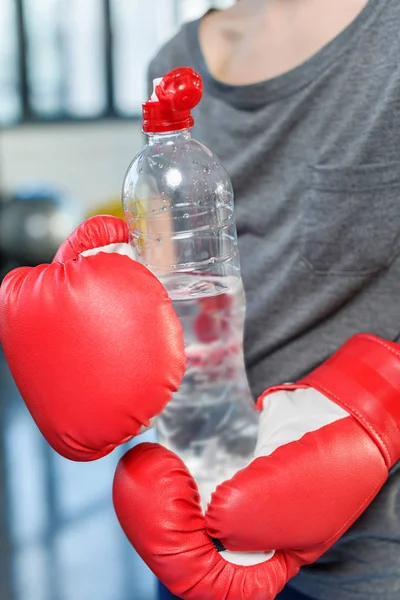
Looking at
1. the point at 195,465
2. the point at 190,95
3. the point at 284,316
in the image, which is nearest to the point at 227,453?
the point at 195,465

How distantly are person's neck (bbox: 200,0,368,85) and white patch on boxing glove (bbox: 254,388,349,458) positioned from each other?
0.41 meters

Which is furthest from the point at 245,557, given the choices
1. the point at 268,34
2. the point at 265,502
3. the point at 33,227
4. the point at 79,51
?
the point at 79,51

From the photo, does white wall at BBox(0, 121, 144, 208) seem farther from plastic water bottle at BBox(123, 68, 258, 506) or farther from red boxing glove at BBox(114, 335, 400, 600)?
red boxing glove at BBox(114, 335, 400, 600)

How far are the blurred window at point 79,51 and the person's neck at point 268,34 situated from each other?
3265mm

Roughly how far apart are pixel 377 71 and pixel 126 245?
35 centimetres

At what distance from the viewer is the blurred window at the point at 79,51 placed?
170 inches

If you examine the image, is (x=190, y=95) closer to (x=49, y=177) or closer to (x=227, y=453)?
(x=227, y=453)

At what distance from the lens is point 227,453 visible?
39.6 inches

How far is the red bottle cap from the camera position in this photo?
769mm

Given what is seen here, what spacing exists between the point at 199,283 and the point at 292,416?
202mm

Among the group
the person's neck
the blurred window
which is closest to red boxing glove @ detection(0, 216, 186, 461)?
the person's neck

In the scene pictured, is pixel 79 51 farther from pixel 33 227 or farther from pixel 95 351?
pixel 95 351

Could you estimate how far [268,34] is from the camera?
1.06 m

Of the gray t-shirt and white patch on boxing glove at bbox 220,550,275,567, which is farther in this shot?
the gray t-shirt
